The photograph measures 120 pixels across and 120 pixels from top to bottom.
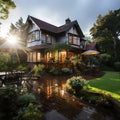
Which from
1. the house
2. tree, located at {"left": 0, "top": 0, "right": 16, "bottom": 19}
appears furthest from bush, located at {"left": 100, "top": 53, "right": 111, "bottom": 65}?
tree, located at {"left": 0, "top": 0, "right": 16, "bottom": 19}

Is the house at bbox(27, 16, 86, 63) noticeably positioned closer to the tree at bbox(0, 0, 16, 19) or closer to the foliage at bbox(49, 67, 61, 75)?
the foliage at bbox(49, 67, 61, 75)

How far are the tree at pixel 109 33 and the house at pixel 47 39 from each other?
6899mm

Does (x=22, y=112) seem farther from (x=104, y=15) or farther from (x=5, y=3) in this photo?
(x=104, y=15)

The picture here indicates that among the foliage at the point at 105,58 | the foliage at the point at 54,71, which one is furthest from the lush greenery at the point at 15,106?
the foliage at the point at 105,58

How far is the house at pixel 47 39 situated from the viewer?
64.2 feet

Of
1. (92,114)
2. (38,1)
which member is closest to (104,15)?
(38,1)

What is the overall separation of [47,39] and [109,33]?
14797 millimetres

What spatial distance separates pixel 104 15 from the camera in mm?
29969

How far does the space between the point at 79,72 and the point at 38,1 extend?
905cm

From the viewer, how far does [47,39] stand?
67.4ft

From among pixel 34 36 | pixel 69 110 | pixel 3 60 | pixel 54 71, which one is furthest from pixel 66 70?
pixel 69 110

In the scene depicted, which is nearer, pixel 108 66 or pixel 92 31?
pixel 108 66

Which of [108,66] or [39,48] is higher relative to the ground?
[39,48]

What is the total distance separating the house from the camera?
19562mm
